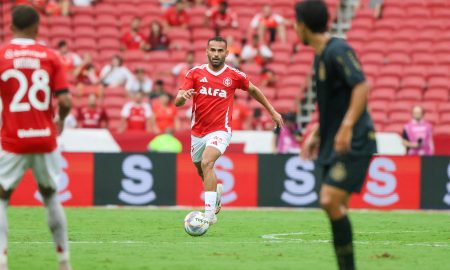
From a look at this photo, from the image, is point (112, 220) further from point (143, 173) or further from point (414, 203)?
point (414, 203)

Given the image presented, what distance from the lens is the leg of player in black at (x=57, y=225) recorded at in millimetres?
8883

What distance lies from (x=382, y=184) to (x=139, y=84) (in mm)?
7529

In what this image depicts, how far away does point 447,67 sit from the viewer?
25.7 meters

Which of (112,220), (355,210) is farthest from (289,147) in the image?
(112,220)

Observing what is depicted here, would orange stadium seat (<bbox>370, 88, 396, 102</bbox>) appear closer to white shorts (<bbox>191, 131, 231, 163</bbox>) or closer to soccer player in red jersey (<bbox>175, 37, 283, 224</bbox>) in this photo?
soccer player in red jersey (<bbox>175, 37, 283, 224</bbox>)

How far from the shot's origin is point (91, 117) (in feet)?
76.8

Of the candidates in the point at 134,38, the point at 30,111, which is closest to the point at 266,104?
the point at 30,111

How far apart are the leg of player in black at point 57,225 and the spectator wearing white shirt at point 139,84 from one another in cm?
1603

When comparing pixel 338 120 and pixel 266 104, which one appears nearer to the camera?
pixel 338 120

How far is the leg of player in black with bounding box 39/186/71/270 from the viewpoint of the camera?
888cm

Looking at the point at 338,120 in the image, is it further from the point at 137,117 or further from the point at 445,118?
the point at 445,118

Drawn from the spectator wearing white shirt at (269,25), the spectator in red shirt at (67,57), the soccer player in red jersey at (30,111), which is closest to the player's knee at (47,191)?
the soccer player in red jersey at (30,111)

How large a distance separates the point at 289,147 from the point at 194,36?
630 centimetres

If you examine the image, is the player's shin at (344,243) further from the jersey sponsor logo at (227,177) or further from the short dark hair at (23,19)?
the jersey sponsor logo at (227,177)
